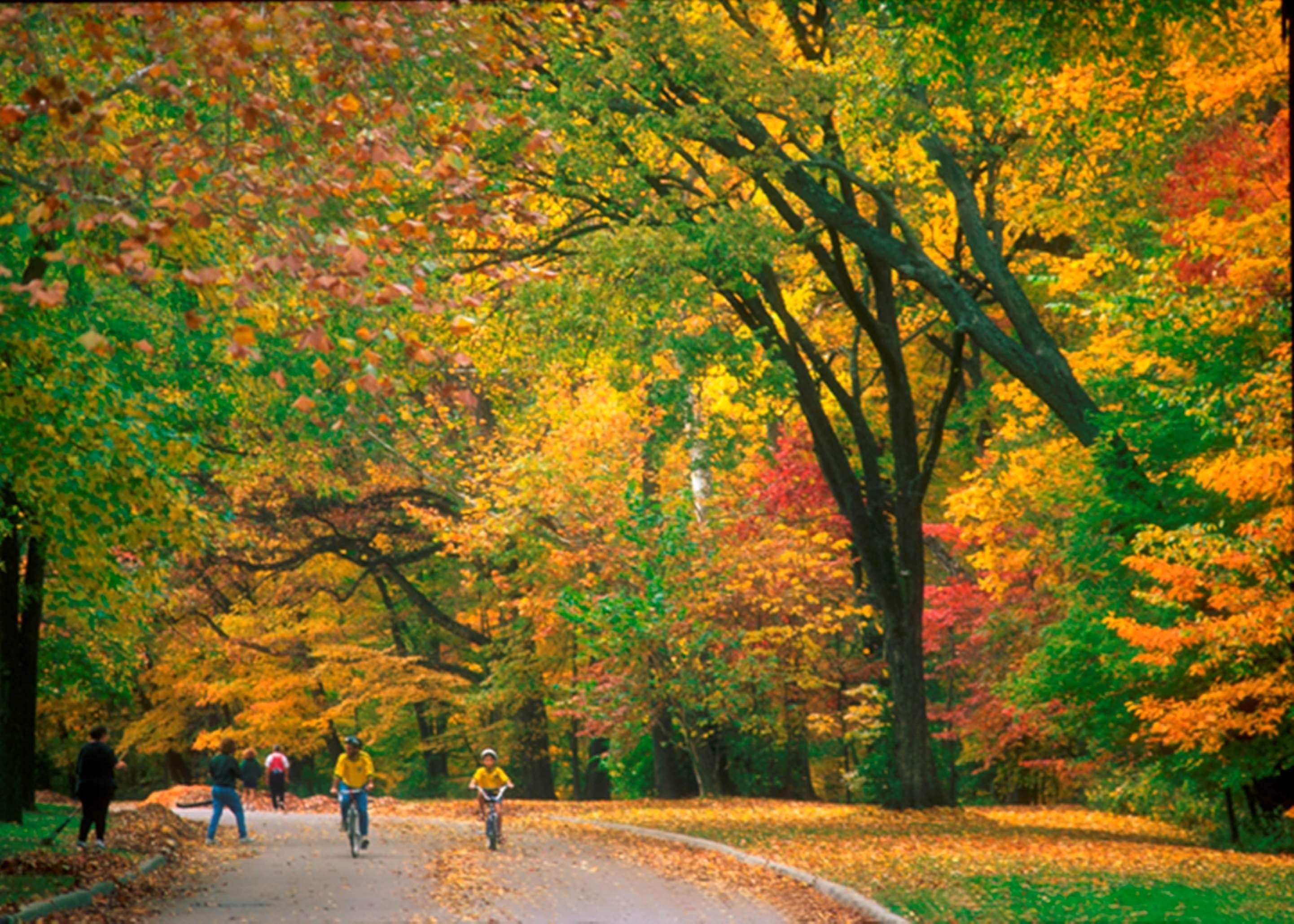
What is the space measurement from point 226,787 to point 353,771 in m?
3.39

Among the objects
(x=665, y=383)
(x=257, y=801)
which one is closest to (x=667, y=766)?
(x=257, y=801)

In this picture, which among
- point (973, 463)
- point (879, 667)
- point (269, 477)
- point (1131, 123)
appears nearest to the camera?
point (1131, 123)

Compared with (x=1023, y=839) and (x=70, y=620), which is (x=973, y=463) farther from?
(x=70, y=620)

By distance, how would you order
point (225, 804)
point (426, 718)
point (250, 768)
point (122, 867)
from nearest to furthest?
point (122, 867) → point (225, 804) → point (250, 768) → point (426, 718)

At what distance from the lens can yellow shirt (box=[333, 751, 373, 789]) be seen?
17938mm

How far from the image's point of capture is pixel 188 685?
36.6 m

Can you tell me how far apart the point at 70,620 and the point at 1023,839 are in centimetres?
1829

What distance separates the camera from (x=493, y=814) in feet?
60.0

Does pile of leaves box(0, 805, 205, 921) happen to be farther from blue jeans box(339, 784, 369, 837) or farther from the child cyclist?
the child cyclist

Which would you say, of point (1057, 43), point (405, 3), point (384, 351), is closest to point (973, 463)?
point (384, 351)

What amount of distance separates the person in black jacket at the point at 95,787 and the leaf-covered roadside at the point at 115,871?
33 cm

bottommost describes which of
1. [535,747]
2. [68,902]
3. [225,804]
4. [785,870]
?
[785,870]

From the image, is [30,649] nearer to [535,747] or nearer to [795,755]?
[535,747]

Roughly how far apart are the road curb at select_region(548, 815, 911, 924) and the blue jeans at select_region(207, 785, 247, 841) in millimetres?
5672
